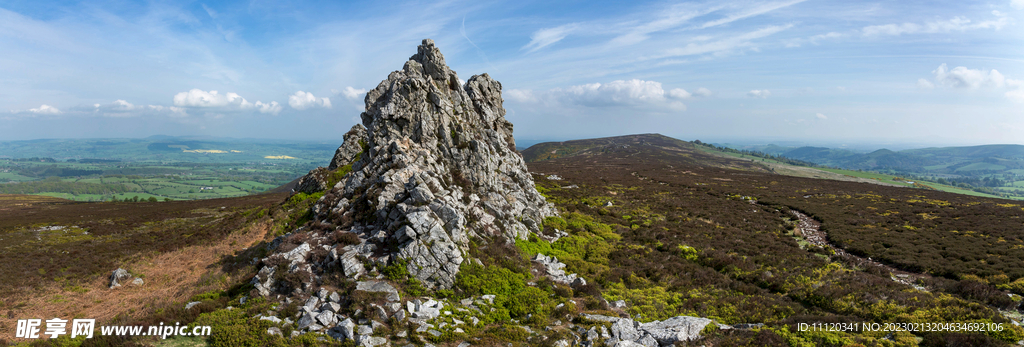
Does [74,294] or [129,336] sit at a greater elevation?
[129,336]

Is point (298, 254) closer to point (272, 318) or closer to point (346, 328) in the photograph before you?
point (272, 318)

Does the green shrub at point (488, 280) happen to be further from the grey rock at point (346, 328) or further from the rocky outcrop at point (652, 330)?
the grey rock at point (346, 328)

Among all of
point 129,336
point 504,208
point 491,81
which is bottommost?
point 129,336

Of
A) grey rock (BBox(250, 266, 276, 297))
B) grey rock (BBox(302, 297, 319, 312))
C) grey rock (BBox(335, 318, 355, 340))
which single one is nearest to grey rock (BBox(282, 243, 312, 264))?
grey rock (BBox(250, 266, 276, 297))

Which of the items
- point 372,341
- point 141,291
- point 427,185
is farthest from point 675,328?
point 141,291

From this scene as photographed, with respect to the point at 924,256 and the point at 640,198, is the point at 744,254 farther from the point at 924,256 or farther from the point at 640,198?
the point at 640,198

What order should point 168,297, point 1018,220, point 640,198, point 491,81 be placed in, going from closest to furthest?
point 168,297, point 1018,220, point 491,81, point 640,198

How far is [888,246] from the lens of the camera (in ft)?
91.9

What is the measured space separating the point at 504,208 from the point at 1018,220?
55071 mm

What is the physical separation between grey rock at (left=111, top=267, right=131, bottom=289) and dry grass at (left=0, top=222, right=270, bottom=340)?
404 mm

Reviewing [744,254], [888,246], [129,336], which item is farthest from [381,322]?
[888,246]

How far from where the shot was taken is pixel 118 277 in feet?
73.6

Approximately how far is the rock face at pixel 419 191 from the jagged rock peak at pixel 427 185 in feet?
0.21

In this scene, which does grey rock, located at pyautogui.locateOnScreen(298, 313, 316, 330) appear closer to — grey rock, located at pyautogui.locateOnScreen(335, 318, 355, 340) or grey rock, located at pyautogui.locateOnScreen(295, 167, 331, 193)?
grey rock, located at pyautogui.locateOnScreen(335, 318, 355, 340)
